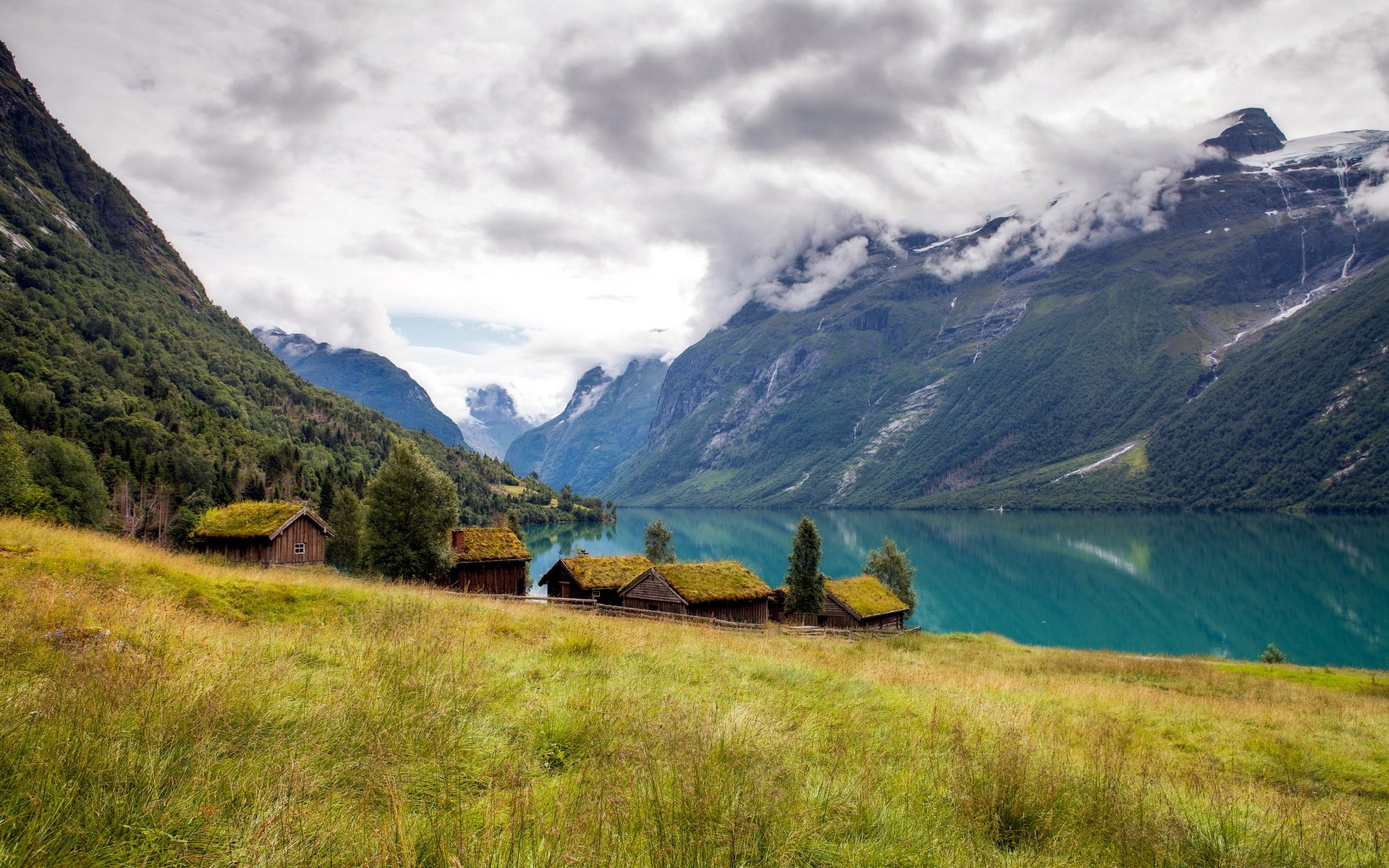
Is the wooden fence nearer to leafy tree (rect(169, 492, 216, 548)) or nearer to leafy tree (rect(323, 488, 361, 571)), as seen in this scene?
leafy tree (rect(323, 488, 361, 571))

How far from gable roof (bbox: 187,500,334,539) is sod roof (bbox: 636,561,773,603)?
24079 mm

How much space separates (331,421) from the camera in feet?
563

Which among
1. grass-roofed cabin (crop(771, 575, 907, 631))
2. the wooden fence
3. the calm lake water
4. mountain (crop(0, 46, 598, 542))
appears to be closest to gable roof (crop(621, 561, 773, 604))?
the wooden fence

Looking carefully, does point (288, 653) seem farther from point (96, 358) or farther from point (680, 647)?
point (96, 358)

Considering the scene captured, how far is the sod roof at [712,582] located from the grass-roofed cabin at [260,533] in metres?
24.0

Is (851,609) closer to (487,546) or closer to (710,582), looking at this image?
(710,582)

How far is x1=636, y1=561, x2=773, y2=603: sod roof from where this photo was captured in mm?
37406

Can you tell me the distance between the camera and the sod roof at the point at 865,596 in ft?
151

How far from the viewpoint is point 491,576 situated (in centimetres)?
4431

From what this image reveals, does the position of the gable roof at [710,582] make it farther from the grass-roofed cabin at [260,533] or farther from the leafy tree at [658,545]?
the leafy tree at [658,545]

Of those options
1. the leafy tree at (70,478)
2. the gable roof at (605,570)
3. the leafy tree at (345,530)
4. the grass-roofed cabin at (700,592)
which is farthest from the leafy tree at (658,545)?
the leafy tree at (70,478)

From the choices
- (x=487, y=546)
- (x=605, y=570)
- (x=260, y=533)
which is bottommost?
(x=605, y=570)

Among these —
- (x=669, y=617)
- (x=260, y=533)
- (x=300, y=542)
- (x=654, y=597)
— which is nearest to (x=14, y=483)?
(x=260, y=533)

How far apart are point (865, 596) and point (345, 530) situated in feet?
187
